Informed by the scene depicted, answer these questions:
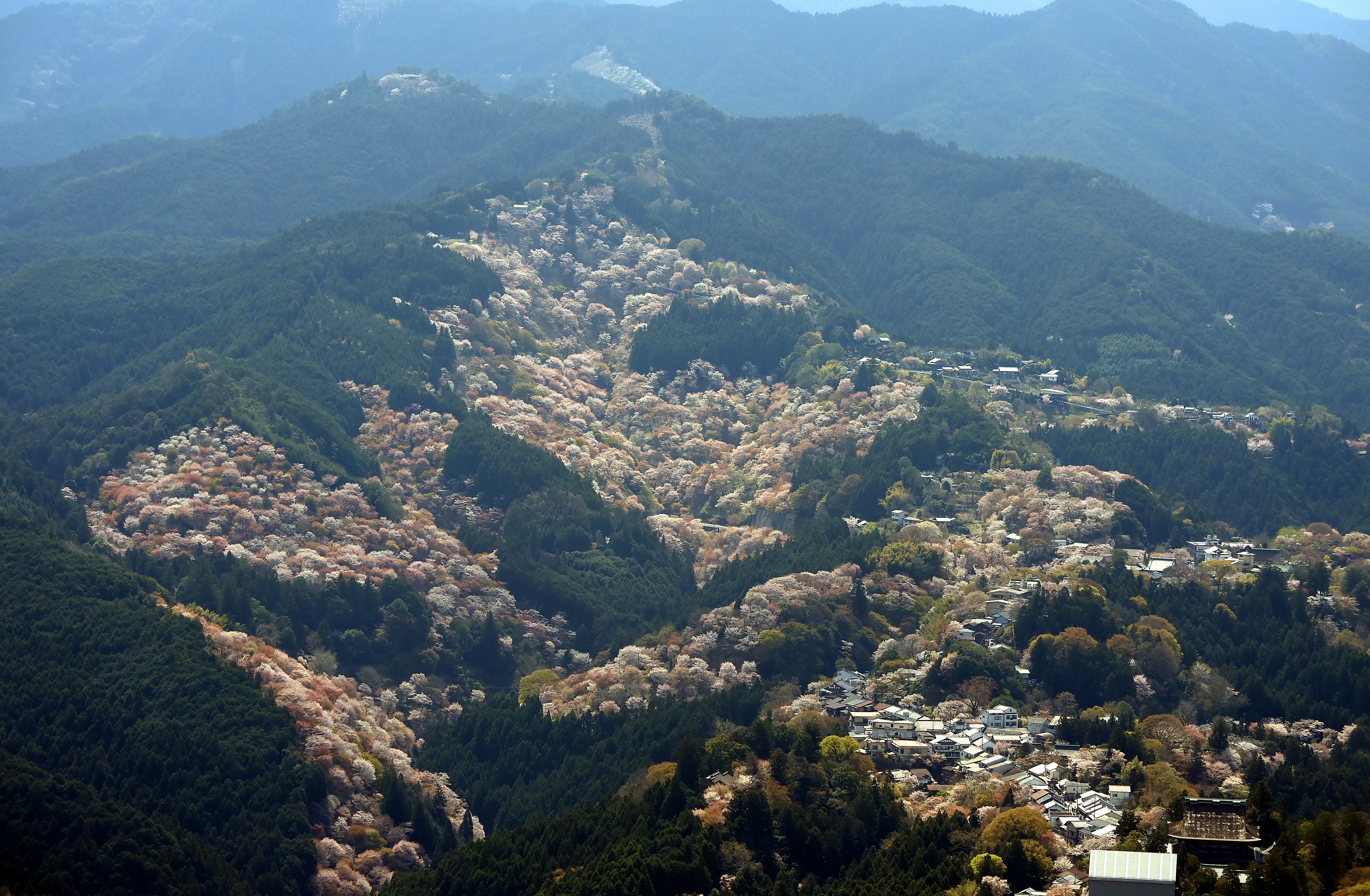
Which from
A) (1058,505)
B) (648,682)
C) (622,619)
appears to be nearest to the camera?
(648,682)

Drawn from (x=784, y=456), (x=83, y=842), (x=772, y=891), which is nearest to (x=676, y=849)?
(x=772, y=891)

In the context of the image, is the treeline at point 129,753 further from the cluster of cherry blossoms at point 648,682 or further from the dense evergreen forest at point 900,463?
the dense evergreen forest at point 900,463

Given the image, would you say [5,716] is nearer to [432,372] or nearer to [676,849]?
[676,849]

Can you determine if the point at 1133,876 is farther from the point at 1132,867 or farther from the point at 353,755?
the point at 353,755

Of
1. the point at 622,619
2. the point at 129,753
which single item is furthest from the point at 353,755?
the point at 622,619

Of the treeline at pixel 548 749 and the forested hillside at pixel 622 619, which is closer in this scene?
the forested hillside at pixel 622 619

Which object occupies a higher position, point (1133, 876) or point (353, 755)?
point (1133, 876)

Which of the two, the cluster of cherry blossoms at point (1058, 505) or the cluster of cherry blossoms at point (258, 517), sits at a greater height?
the cluster of cherry blossoms at point (258, 517)

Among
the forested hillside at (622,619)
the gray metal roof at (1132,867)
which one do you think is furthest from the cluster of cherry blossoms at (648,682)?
the gray metal roof at (1132,867)
